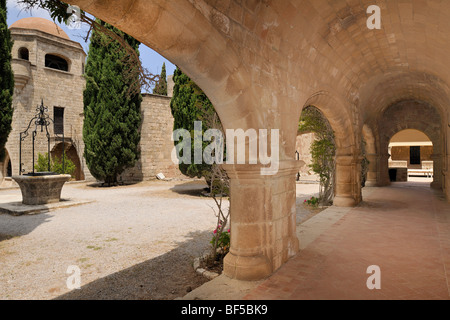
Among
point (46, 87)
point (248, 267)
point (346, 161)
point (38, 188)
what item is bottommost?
point (248, 267)

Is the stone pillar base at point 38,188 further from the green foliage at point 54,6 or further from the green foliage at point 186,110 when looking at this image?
the green foliage at point 54,6

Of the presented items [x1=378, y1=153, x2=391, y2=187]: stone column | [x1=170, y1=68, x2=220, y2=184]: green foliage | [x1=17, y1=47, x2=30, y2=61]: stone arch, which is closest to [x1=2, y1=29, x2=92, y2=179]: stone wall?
[x1=17, y1=47, x2=30, y2=61]: stone arch

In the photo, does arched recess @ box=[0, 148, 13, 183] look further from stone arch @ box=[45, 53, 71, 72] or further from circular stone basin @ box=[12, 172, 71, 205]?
circular stone basin @ box=[12, 172, 71, 205]

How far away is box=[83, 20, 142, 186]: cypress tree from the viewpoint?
1274 cm

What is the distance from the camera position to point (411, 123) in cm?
1158

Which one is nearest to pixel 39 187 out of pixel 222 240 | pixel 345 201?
pixel 222 240

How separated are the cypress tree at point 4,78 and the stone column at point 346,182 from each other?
7.78 m

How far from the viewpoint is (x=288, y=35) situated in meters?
3.24

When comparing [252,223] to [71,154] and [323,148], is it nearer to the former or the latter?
[323,148]

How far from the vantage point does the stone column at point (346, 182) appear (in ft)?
22.3

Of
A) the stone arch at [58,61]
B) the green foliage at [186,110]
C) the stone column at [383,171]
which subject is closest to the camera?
the green foliage at [186,110]

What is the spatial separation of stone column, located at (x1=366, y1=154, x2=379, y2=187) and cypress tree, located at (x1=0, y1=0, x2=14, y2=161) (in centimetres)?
1176

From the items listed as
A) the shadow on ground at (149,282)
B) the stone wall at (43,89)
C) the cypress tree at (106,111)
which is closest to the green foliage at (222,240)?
the shadow on ground at (149,282)

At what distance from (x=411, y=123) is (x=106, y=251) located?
12385 mm
